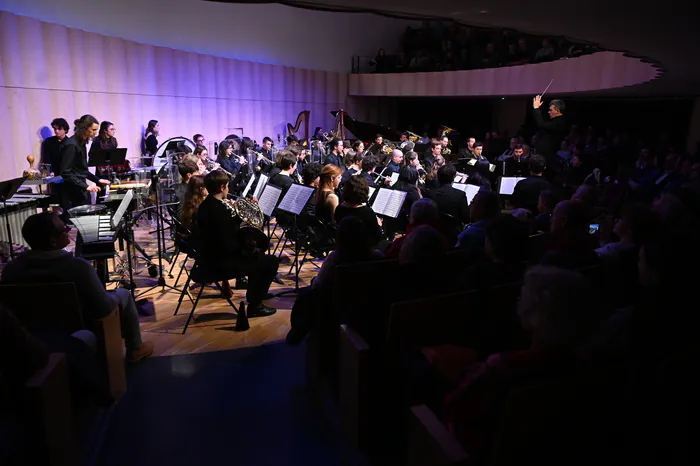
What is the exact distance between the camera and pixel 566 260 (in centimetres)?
292

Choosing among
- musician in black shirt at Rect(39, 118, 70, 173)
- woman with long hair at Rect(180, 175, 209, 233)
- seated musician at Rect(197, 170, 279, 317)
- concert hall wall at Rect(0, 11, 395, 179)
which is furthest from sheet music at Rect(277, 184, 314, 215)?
concert hall wall at Rect(0, 11, 395, 179)

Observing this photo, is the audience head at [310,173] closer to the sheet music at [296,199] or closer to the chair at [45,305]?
the sheet music at [296,199]

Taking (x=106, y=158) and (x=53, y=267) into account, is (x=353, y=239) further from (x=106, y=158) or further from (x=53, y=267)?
(x=106, y=158)

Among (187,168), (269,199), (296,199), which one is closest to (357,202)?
(296,199)

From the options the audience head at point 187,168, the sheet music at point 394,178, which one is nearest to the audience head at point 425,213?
the audience head at point 187,168

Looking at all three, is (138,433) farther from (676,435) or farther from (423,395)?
(676,435)

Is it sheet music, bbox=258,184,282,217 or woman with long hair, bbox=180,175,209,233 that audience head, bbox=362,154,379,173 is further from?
woman with long hair, bbox=180,175,209,233

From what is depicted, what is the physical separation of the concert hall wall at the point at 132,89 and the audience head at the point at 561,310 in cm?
818

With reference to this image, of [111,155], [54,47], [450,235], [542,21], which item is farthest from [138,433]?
[54,47]

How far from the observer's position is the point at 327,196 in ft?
17.3

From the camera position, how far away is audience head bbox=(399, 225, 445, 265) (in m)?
2.53

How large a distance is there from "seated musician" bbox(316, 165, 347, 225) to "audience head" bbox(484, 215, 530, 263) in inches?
108

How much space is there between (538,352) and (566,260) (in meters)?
1.49

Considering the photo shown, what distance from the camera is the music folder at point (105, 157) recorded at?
642cm
